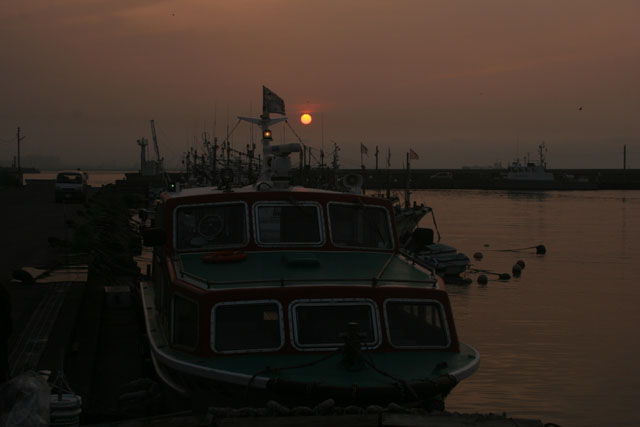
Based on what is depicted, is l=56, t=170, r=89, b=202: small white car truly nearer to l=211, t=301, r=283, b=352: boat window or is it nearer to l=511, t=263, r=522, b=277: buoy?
l=511, t=263, r=522, b=277: buoy

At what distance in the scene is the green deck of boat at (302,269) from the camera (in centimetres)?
945

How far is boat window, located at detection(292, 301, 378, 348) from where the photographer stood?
8.87 m

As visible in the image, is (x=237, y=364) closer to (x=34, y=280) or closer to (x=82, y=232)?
(x=34, y=280)

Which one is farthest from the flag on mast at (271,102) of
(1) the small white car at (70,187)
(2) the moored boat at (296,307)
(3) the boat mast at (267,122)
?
(1) the small white car at (70,187)

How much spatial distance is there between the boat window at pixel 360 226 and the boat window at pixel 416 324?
6.40 feet

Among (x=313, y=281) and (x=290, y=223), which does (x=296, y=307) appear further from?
(x=290, y=223)

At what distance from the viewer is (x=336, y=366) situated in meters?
8.47

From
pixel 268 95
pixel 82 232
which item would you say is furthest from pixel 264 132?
pixel 82 232

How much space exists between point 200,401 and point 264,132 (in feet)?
21.2

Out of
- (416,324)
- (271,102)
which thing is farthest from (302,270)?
(271,102)

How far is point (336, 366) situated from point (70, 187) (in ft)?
155

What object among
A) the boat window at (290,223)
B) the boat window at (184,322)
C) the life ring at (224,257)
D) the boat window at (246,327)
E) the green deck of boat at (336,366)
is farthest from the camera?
the boat window at (290,223)

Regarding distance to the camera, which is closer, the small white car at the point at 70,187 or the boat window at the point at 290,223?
the boat window at the point at 290,223

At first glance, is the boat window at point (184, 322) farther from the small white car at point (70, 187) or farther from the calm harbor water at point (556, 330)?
the small white car at point (70, 187)
